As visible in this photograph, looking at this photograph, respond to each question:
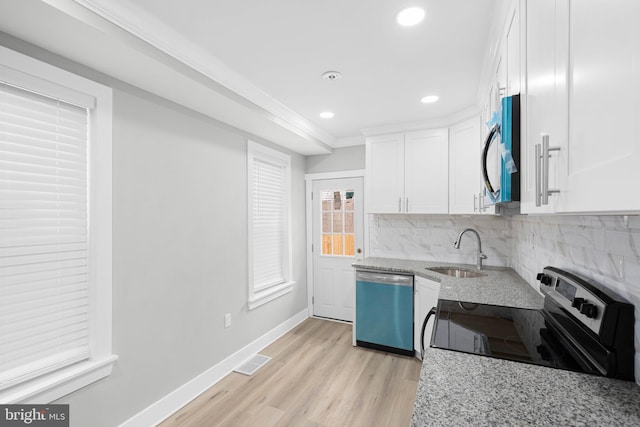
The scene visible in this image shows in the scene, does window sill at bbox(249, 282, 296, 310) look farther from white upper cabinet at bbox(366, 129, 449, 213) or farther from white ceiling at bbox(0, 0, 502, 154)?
white ceiling at bbox(0, 0, 502, 154)

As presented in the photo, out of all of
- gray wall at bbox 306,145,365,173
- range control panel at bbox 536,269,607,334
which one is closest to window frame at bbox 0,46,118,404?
range control panel at bbox 536,269,607,334

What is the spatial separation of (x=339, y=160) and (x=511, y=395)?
345 centimetres

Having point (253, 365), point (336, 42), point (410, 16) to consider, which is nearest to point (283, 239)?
point (253, 365)

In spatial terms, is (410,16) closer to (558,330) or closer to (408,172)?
(558,330)

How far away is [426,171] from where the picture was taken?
3217 millimetres

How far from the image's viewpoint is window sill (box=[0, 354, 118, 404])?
146cm

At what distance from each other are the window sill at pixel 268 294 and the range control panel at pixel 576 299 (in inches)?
96.7

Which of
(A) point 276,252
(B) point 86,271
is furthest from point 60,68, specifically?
(A) point 276,252

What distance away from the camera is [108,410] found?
1801 millimetres

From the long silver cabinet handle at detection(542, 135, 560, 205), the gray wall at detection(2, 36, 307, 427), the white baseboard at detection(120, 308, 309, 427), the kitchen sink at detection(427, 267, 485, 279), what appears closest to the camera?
the long silver cabinet handle at detection(542, 135, 560, 205)

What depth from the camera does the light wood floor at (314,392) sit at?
212 cm

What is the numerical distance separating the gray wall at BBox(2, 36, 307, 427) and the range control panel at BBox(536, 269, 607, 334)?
230cm

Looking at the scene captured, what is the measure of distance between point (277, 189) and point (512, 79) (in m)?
2.76

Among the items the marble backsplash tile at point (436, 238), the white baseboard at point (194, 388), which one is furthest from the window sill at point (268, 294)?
the marble backsplash tile at point (436, 238)
